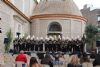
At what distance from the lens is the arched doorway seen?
5301 cm

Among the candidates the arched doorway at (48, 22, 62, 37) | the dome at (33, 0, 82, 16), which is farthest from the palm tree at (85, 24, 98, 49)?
the arched doorway at (48, 22, 62, 37)

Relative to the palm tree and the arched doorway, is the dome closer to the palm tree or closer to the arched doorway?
the arched doorway

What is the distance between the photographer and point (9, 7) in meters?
38.2

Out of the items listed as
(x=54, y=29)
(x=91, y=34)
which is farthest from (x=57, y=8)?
(x=91, y=34)

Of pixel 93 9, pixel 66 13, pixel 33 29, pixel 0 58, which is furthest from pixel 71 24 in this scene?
pixel 0 58

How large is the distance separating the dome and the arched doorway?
200 centimetres

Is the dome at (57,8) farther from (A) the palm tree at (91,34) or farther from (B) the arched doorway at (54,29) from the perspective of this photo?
(A) the palm tree at (91,34)

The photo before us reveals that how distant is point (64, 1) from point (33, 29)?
6.76 m

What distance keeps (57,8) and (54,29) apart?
3.48m

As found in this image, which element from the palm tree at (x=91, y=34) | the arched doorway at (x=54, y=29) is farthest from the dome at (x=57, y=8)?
the palm tree at (x=91, y=34)

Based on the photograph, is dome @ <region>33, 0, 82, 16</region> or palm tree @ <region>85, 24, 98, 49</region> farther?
palm tree @ <region>85, 24, 98, 49</region>

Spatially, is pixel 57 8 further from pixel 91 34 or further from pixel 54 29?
pixel 91 34

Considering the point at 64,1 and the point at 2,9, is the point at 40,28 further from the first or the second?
the point at 2,9

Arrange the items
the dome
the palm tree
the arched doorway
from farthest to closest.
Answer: the palm tree
the arched doorway
the dome
